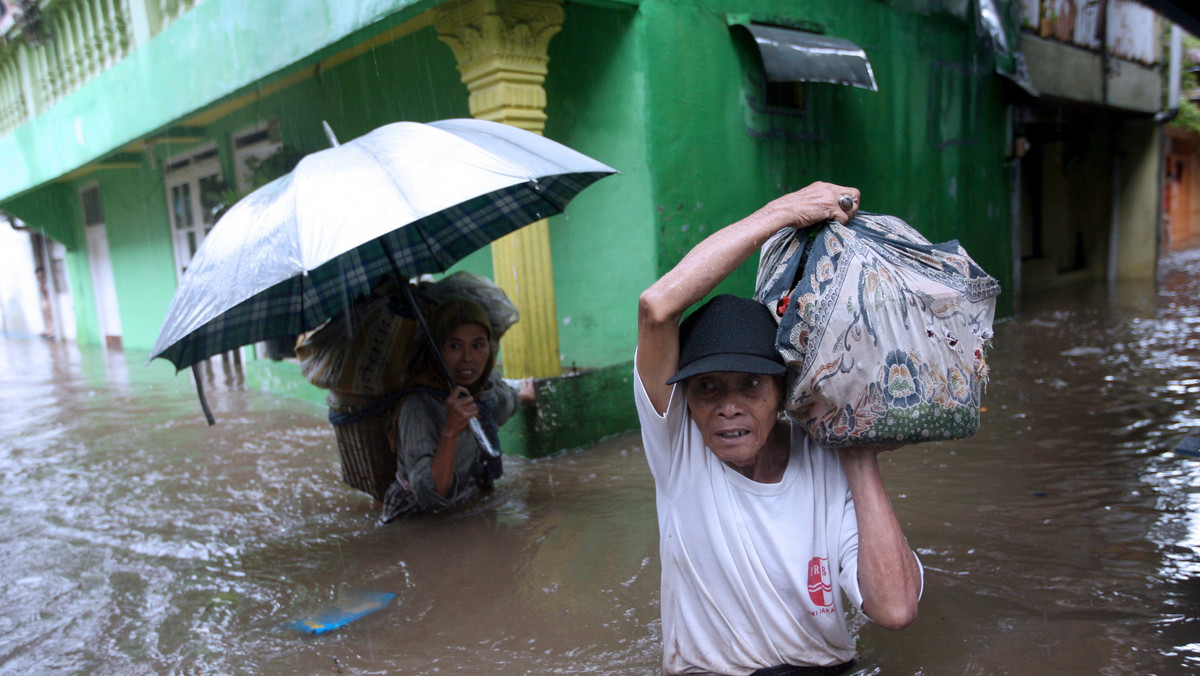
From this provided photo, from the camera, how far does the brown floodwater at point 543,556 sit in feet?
8.83

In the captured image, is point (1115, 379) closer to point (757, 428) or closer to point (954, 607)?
point (954, 607)

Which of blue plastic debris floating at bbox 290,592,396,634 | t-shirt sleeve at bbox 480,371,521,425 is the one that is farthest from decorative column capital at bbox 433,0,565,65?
blue plastic debris floating at bbox 290,592,396,634

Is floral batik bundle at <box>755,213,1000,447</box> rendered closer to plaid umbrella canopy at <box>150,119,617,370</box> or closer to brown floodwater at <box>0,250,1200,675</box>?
brown floodwater at <box>0,250,1200,675</box>

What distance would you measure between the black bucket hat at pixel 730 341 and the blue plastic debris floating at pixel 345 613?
2038mm

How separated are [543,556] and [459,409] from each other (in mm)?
755

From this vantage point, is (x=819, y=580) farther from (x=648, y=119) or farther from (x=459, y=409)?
(x=648, y=119)

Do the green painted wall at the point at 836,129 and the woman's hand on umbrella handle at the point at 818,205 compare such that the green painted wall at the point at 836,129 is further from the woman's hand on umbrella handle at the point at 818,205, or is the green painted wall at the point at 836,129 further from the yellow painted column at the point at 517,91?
the woman's hand on umbrella handle at the point at 818,205

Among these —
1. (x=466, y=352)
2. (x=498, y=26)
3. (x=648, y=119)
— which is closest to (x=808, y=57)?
(x=648, y=119)

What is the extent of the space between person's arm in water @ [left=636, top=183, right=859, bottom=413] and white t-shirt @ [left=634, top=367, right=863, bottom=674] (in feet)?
0.22

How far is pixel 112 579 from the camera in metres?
3.76

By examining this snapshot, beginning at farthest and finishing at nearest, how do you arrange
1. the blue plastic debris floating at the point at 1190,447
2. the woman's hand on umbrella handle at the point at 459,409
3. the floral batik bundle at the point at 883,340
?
1. the blue plastic debris floating at the point at 1190,447
2. the woman's hand on umbrella handle at the point at 459,409
3. the floral batik bundle at the point at 883,340

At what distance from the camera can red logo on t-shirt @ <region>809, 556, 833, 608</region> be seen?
1.75 meters

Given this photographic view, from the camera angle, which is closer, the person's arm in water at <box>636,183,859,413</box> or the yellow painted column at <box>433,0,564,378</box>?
the person's arm in water at <box>636,183,859,413</box>

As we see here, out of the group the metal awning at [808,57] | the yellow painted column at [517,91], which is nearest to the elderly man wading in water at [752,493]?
the yellow painted column at [517,91]
